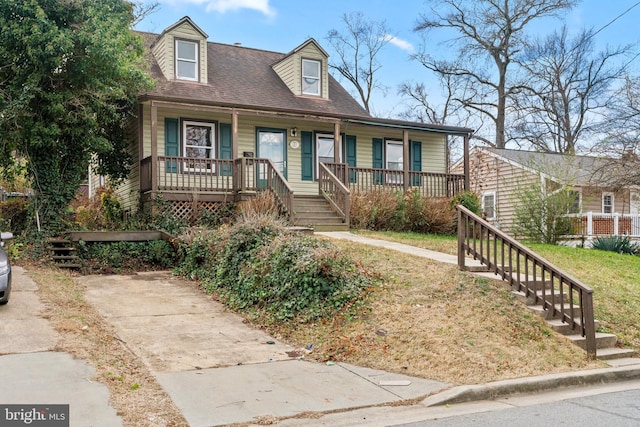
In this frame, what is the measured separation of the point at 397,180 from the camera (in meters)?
19.9

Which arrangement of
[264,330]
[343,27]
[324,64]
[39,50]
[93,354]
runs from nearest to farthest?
[93,354]
[264,330]
[39,50]
[324,64]
[343,27]

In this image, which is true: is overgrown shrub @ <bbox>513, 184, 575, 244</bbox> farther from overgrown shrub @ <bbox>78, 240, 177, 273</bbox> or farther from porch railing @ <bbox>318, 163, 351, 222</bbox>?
overgrown shrub @ <bbox>78, 240, 177, 273</bbox>

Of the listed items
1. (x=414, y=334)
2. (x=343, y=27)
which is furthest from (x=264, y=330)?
(x=343, y=27)

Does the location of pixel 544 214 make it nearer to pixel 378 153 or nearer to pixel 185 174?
pixel 378 153

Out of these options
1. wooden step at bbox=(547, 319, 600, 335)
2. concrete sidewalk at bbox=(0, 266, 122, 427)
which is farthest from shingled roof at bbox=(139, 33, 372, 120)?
wooden step at bbox=(547, 319, 600, 335)

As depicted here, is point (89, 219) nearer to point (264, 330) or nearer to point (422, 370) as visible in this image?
point (264, 330)

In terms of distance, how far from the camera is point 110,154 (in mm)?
17734

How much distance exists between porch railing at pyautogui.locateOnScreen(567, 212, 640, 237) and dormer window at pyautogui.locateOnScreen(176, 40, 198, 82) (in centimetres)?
1442

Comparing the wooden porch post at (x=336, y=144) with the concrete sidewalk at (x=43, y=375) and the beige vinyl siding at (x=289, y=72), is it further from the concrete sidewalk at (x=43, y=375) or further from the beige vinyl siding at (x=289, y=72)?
the concrete sidewalk at (x=43, y=375)

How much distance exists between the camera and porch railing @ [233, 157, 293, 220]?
14.8 metres

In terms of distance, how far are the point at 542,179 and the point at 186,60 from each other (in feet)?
48.6

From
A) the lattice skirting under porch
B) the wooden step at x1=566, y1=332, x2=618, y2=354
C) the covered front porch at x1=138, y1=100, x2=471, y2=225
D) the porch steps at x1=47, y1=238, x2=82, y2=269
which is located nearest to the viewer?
the wooden step at x1=566, y1=332, x2=618, y2=354

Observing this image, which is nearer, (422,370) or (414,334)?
(422,370)

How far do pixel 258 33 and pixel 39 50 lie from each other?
19.4m
